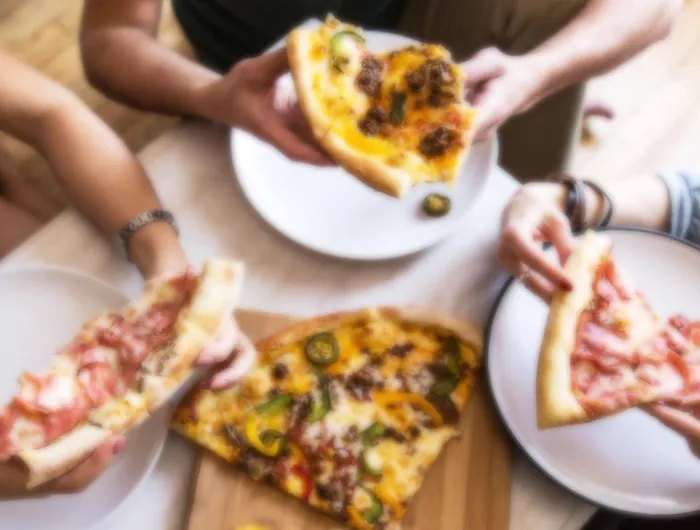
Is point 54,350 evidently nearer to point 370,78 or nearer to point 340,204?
point 340,204

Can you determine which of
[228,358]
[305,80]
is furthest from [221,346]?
[305,80]

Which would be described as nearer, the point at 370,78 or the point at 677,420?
the point at 677,420

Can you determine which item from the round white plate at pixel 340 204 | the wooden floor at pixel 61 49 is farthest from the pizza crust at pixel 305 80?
the wooden floor at pixel 61 49

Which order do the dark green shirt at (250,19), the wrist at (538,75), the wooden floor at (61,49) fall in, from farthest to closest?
the wooden floor at (61,49) → the dark green shirt at (250,19) → the wrist at (538,75)

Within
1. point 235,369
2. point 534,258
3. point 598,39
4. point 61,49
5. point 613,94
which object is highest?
point 598,39

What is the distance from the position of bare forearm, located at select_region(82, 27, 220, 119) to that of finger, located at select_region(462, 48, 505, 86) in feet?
1.30

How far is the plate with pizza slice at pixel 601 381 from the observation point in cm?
100

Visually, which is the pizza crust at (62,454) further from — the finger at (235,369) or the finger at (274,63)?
the finger at (274,63)

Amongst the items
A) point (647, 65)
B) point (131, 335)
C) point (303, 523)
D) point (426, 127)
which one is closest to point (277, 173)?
point (426, 127)

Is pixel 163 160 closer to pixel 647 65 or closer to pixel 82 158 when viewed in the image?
pixel 82 158

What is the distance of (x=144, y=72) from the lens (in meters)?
1.22

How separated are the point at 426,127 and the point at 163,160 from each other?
0.42m

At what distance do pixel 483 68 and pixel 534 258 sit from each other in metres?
0.29

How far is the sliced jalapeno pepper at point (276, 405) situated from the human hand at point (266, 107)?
1.12 feet
